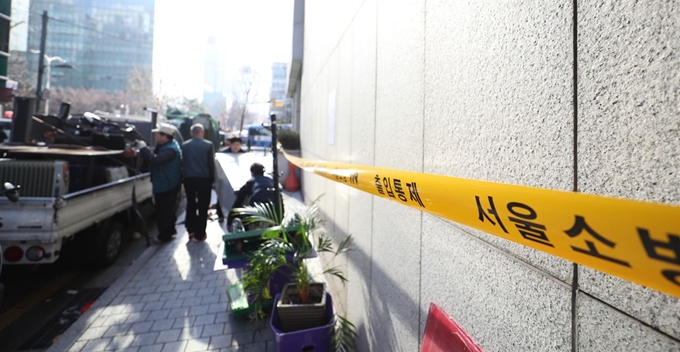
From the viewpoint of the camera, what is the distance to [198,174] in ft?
21.5

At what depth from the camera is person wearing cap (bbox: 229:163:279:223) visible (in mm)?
4672

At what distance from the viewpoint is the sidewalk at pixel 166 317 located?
11.2 feet

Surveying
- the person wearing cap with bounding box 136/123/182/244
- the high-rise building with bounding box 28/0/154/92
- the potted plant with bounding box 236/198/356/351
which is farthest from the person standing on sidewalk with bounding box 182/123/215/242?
the high-rise building with bounding box 28/0/154/92

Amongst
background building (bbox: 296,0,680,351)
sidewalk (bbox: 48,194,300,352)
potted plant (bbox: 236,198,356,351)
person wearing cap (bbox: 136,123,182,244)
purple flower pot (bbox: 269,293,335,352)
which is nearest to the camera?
background building (bbox: 296,0,680,351)

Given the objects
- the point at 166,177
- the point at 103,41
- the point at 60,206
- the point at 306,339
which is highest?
the point at 103,41

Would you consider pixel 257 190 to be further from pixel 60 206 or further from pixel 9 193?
pixel 9 193

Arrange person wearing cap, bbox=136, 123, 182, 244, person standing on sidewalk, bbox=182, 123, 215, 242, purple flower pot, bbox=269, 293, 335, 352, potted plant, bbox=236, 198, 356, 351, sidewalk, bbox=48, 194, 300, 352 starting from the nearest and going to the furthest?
purple flower pot, bbox=269, 293, 335, 352
potted plant, bbox=236, 198, 356, 351
sidewalk, bbox=48, 194, 300, 352
person wearing cap, bbox=136, 123, 182, 244
person standing on sidewalk, bbox=182, 123, 215, 242

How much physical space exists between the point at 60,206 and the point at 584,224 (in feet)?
17.0

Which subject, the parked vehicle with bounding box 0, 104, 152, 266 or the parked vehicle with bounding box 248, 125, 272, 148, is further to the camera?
the parked vehicle with bounding box 248, 125, 272, 148

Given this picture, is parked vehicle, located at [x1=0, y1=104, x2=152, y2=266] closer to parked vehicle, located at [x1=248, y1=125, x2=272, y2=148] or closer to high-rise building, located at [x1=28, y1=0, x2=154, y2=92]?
parked vehicle, located at [x1=248, y1=125, x2=272, y2=148]

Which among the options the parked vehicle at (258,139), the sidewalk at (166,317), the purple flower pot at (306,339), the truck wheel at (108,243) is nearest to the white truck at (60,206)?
the truck wheel at (108,243)

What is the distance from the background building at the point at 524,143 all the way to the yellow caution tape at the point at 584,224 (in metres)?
0.23

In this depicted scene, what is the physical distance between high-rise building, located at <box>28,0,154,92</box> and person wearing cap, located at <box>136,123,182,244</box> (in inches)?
2494

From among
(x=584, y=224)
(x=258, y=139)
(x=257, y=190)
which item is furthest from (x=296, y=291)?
(x=258, y=139)
